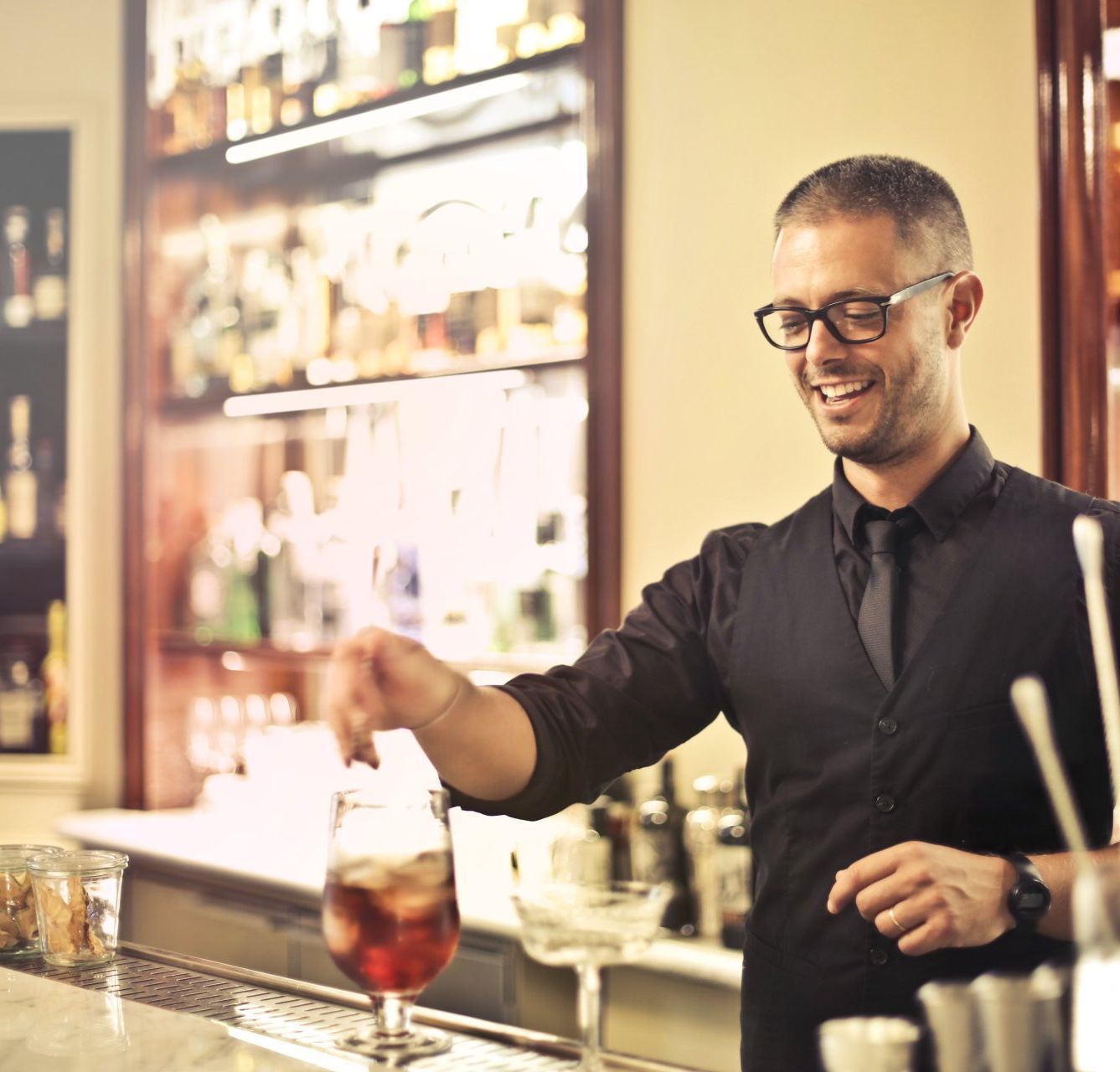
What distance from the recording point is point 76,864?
4.29ft

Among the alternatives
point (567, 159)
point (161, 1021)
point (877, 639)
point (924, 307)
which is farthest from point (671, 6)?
point (161, 1021)

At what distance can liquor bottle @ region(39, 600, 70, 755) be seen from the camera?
3.82 metres

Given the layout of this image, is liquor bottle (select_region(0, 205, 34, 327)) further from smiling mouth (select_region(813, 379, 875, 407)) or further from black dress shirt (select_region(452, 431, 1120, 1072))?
smiling mouth (select_region(813, 379, 875, 407))

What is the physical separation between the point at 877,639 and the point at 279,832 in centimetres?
205

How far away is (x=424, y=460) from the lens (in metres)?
3.37

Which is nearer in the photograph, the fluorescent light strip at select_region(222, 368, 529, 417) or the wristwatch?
the wristwatch

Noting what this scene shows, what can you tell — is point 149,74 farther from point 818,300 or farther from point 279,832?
point 818,300

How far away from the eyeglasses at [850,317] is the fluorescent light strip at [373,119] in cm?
162

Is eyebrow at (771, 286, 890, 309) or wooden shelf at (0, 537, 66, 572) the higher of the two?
eyebrow at (771, 286, 890, 309)

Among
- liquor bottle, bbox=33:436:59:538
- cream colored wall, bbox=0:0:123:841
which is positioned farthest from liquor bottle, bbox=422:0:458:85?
liquor bottle, bbox=33:436:59:538

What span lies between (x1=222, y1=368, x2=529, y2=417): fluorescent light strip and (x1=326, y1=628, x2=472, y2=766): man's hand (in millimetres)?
1741

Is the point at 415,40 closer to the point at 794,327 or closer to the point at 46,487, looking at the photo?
the point at 46,487

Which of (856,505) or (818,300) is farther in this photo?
(856,505)

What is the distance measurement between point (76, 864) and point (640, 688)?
2.23 ft
